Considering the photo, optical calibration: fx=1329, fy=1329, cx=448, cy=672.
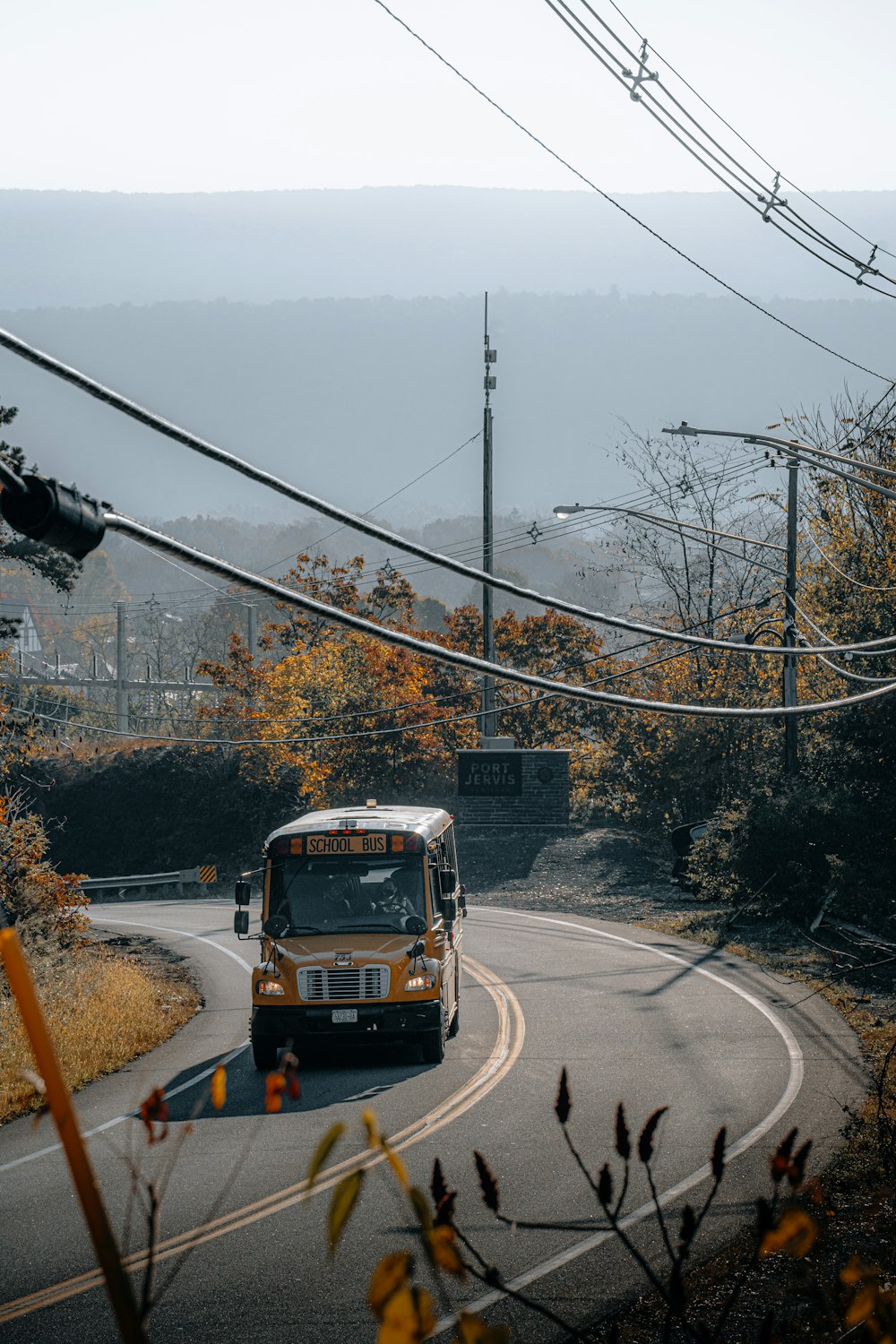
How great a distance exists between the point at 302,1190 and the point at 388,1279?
29.8 feet

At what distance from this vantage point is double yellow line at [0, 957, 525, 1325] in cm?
852

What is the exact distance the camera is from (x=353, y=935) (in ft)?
51.8

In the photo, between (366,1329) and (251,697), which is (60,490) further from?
(251,697)

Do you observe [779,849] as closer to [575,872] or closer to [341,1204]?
[575,872]

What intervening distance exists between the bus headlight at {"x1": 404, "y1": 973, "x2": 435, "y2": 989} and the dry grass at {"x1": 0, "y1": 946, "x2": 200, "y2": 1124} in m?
4.02

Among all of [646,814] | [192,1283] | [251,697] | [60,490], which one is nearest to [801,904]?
[646,814]

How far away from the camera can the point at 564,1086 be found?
3279 millimetres

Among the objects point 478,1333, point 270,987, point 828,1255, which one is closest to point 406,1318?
point 478,1333

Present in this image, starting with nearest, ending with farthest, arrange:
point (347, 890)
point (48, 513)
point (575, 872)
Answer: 1. point (48, 513)
2. point (347, 890)
3. point (575, 872)

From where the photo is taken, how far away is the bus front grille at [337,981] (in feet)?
50.2

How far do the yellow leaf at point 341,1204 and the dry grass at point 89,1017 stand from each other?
11.0 m

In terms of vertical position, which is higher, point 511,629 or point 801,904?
point 511,629

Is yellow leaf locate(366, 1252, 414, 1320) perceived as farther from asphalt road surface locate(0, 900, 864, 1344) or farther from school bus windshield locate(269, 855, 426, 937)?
school bus windshield locate(269, 855, 426, 937)

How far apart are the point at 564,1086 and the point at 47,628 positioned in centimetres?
18454
